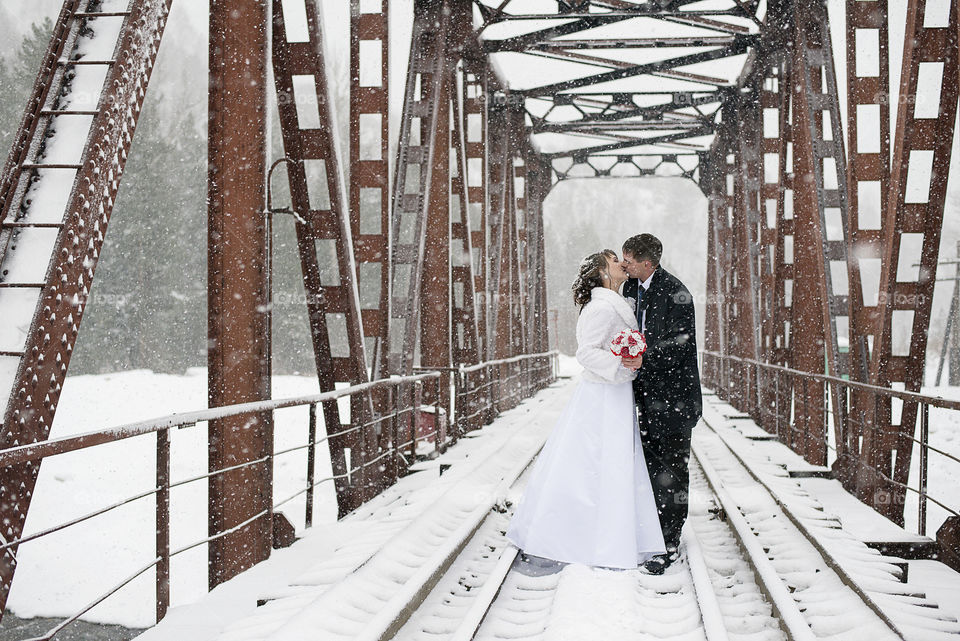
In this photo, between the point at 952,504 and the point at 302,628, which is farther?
the point at 952,504

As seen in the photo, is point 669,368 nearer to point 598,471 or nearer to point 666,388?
point 666,388

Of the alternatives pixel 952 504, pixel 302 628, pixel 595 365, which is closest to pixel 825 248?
pixel 595 365

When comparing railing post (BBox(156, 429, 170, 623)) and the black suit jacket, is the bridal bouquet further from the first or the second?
railing post (BBox(156, 429, 170, 623))

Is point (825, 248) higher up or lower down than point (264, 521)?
higher up

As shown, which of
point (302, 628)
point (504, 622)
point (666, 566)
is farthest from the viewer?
point (666, 566)

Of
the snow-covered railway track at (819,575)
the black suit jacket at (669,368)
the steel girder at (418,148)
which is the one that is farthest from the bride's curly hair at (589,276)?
the steel girder at (418,148)

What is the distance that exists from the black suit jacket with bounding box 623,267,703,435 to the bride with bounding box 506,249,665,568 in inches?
3.8

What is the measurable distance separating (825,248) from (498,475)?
354 cm

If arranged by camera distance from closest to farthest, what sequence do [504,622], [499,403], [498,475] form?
[504,622]
[498,475]
[499,403]

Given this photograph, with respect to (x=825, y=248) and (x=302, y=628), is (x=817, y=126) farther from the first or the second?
(x=302, y=628)

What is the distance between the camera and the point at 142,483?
83.1 feet

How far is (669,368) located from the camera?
472 centimetres

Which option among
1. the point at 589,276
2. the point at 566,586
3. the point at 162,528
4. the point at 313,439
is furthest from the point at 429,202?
the point at 162,528

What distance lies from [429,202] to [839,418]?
4726mm
